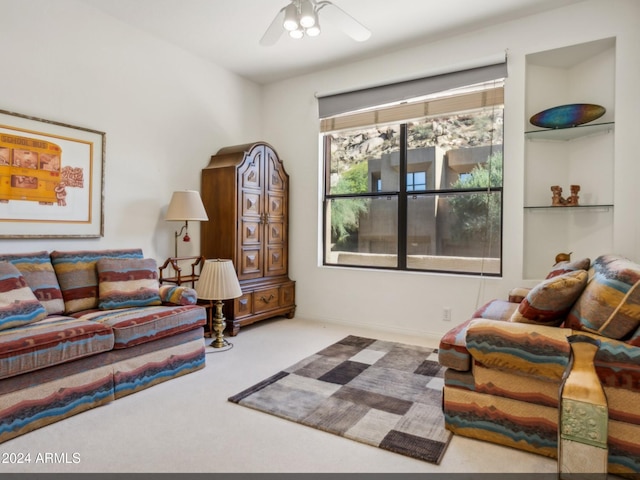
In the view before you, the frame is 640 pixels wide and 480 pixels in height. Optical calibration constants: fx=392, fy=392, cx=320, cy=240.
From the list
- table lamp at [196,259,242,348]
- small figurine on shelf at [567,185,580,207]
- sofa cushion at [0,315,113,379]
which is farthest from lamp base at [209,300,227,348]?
small figurine on shelf at [567,185,580,207]

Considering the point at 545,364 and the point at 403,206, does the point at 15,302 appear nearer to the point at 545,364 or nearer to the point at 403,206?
the point at 545,364

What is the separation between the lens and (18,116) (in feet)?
8.97

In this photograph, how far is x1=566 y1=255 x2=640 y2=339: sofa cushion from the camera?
5.44ft

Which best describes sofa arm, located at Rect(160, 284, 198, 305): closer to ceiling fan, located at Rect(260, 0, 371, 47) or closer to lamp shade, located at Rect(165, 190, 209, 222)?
lamp shade, located at Rect(165, 190, 209, 222)

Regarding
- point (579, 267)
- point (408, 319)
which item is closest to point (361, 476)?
point (579, 267)

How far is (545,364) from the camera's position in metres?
1.75

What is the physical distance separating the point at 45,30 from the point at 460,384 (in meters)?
3.65

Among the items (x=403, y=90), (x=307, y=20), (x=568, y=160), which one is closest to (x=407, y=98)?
(x=403, y=90)

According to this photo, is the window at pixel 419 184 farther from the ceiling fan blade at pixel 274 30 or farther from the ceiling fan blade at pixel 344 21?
the ceiling fan blade at pixel 274 30

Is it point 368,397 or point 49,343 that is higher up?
point 49,343

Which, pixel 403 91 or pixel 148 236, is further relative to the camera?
pixel 403 91

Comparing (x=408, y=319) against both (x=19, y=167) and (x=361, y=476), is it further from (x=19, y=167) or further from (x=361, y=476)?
(x=19, y=167)

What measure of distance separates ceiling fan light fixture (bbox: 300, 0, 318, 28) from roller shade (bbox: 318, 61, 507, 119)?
70.4 inches

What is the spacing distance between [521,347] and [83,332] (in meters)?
2.30
